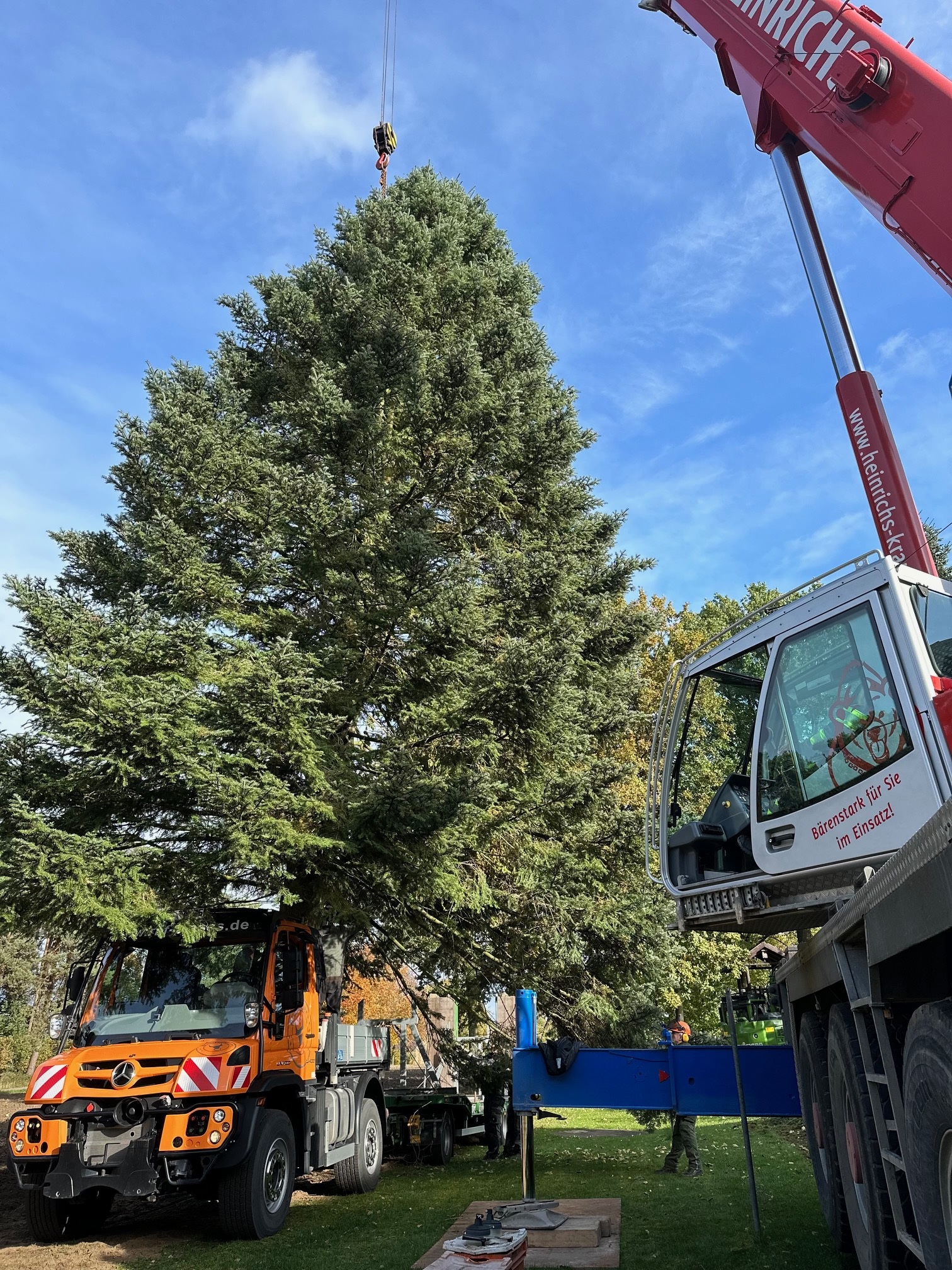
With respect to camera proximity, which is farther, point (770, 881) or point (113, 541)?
point (113, 541)

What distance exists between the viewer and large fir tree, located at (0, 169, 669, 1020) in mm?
9031

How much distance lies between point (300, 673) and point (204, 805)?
65.1 inches

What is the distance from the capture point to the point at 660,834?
6.45 m

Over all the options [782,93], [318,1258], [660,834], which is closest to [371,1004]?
[318,1258]

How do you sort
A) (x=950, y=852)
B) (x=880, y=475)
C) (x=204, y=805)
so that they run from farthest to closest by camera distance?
(x=204, y=805)
(x=880, y=475)
(x=950, y=852)

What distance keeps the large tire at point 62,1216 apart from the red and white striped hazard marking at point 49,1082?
774mm

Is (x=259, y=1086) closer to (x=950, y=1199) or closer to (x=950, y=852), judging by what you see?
(x=950, y=1199)

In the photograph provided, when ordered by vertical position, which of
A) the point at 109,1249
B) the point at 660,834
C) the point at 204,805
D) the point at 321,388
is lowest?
the point at 109,1249

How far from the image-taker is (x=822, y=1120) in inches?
212

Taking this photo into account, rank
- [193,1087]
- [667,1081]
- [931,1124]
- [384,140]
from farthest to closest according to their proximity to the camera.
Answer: [384,140], [193,1087], [667,1081], [931,1124]

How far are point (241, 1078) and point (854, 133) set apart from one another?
27.6 ft

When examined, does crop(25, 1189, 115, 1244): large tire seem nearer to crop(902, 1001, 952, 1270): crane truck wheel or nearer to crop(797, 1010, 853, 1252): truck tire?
crop(797, 1010, 853, 1252): truck tire

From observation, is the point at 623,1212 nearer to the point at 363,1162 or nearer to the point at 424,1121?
the point at 363,1162

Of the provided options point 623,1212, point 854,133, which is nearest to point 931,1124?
point 854,133
